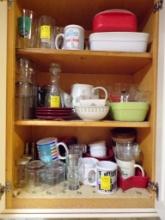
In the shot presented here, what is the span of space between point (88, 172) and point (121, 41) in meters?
0.61

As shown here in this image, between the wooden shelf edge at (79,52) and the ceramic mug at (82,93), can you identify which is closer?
the wooden shelf edge at (79,52)

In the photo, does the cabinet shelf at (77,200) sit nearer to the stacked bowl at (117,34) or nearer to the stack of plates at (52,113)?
the stack of plates at (52,113)

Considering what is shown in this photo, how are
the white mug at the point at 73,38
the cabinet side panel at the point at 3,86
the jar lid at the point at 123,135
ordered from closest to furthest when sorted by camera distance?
the cabinet side panel at the point at 3,86 → the white mug at the point at 73,38 → the jar lid at the point at 123,135

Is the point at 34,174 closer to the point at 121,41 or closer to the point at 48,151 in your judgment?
the point at 48,151

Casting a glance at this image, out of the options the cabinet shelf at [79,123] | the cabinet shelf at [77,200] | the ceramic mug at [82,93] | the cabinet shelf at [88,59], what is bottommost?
the cabinet shelf at [77,200]

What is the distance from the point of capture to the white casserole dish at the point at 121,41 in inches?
36.5

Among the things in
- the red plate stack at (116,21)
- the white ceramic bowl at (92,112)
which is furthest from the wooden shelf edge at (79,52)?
the white ceramic bowl at (92,112)

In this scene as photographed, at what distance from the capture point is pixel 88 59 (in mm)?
982

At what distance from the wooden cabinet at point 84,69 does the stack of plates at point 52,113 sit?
0.04 meters

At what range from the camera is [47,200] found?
0.88 meters

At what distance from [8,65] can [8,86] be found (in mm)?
83

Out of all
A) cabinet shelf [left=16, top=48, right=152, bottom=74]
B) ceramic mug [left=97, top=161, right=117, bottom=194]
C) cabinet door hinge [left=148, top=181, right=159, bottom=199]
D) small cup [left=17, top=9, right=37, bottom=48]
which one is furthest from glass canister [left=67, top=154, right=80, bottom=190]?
small cup [left=17, top=9, right=37, bottom=48]

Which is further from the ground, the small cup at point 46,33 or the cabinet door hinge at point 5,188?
the small cup at point 46,33

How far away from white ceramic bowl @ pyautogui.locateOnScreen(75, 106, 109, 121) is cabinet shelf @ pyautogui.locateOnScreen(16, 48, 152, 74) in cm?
22
